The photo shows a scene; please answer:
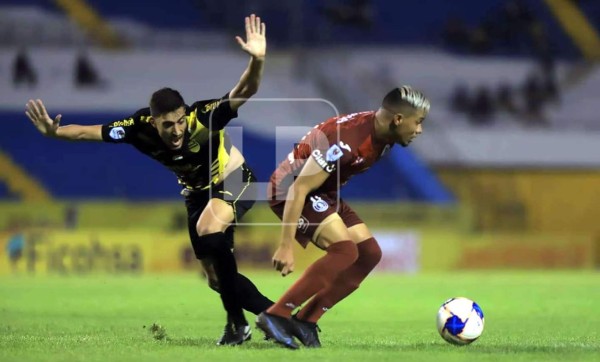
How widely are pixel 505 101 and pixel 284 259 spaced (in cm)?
2497

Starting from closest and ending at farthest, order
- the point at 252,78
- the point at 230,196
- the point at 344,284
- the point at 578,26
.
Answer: the point at 252,78
the point at 344,284
the point at 230,196
the point at 578,26

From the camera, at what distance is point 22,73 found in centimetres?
2939

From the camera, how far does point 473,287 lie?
61.6 feet

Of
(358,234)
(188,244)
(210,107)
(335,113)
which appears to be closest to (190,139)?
(210,107)

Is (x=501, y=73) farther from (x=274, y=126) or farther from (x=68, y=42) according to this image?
(x=68, y=42)

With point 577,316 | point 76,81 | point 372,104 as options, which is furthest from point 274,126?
point 577,316

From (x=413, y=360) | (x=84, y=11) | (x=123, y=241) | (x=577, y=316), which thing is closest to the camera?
(x=413, y=360)

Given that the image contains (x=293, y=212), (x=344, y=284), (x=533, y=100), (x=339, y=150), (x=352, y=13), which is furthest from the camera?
(x=352, y=13)

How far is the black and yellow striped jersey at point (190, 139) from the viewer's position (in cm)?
902

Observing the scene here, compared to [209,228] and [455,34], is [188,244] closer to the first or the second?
[455,34]

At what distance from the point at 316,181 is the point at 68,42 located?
77.6 ft

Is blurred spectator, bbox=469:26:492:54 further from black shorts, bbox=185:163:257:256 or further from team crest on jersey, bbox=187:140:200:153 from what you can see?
team crest on jersey, bbox=187:140:200:153

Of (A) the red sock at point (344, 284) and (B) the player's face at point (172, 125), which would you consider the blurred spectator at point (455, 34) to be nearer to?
(A) the red sock at point (344, 284)

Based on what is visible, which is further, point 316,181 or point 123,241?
point 123,241
